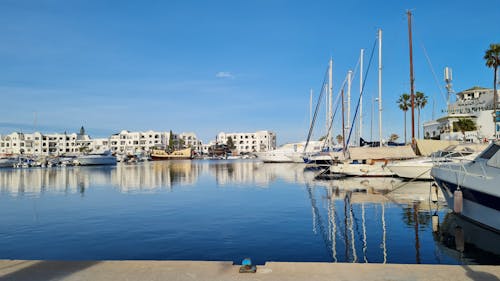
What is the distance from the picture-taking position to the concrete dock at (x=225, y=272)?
7109mm

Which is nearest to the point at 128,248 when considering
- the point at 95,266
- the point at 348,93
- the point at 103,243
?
the point at 103,243

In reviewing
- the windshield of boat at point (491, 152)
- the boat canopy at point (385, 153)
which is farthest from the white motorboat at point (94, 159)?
the windshield of boat at point (491, 152)

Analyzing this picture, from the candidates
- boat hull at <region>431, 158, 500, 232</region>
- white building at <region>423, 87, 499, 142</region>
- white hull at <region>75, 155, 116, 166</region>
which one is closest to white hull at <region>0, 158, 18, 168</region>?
white hull at <region>75, 155, 116, 166</region>

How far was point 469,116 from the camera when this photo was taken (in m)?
76.6

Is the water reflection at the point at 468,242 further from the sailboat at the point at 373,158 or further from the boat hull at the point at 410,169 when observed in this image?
the sailboat at the point at 373,158

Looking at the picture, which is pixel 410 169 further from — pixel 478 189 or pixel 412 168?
pixel 478 189

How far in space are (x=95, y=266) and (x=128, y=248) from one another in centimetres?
466

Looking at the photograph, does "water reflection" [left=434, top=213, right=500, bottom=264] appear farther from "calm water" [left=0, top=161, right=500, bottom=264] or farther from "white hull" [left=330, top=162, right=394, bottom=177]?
"white hull" [left=330, top=162, right=394, bottom=177]

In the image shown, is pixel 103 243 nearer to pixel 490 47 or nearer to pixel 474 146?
pixel 474 146

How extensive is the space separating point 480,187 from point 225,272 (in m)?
9.46

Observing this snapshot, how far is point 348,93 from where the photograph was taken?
201 feet

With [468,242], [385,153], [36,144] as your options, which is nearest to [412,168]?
[385,153]

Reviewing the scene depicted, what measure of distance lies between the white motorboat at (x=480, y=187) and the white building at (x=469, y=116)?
5388 centimetres

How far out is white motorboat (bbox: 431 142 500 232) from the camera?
12312 mm
